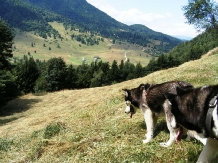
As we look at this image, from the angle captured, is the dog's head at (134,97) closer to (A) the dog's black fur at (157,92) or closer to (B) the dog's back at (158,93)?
(A) the dog's black fur at (157,92)

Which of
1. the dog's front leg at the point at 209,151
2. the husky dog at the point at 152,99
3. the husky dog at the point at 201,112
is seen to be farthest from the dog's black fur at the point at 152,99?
the husky dog at the point at 201,112

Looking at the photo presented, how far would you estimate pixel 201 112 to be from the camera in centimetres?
477

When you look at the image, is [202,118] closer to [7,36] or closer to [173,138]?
[173,138]

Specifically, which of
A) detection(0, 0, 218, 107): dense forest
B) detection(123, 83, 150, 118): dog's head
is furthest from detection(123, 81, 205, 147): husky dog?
detection(0, 0, 218, 107): dense forest

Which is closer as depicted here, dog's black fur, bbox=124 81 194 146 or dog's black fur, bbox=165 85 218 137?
dog's black fur, bbox=165 85 218 137

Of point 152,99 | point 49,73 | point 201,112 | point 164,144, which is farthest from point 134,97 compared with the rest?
point 49,73

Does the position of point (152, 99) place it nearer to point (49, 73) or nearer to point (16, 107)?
point (16, 107)

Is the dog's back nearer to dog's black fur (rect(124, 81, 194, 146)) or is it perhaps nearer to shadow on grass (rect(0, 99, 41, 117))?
dog's black fur (rect(124, 81, 194, 146))

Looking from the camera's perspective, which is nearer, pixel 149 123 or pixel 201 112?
pixel 201 112

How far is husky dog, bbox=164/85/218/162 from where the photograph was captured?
4465 millimetres

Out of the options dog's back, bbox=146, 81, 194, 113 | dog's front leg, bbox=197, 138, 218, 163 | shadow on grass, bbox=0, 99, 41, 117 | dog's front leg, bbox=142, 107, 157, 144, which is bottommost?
shadow on grass, bbox=0, 99, 41, 117

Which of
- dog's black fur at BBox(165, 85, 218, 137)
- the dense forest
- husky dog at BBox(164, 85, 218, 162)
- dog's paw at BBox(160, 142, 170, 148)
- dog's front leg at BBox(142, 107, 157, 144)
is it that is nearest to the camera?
husky dog at BBox(164, 85, 218, 162)

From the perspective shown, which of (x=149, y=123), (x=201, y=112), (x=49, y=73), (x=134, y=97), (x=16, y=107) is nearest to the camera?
(x=201, y=112)

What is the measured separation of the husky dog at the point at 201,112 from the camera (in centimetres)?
446
